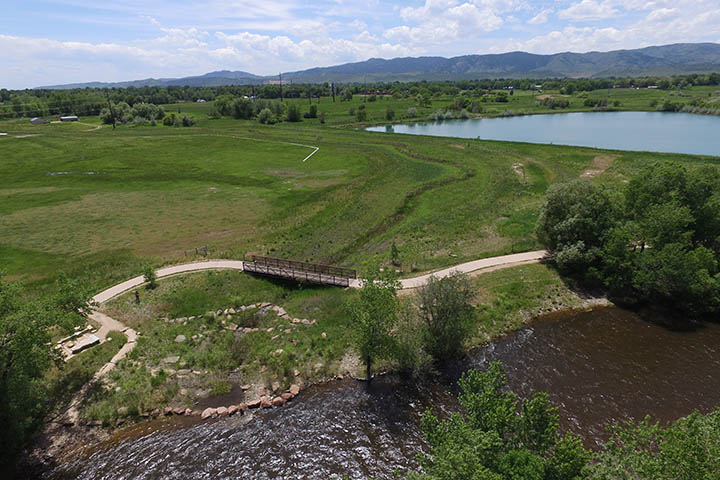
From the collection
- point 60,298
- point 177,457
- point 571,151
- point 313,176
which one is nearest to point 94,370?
point 60,298

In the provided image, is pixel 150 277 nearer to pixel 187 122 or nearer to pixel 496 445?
pixel 496 445

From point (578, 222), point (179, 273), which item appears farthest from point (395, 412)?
point (179, 273)

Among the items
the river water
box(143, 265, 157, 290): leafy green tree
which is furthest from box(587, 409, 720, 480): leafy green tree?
box(143, 265, 157, 290): leafy green tree

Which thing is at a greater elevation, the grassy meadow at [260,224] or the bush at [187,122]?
the bush at [187,122]

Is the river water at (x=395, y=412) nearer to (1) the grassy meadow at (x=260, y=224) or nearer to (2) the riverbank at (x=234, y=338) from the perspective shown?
(2) the riverbank at (x=234, y=338)

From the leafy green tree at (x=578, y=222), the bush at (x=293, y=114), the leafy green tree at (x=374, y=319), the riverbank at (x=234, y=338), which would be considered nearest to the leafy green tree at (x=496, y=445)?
the leafy green tree at (x=374, y=319)

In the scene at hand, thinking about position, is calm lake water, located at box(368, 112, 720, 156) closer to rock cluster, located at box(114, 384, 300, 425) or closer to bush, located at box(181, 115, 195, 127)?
bush, located at box(181, 115, 195, 127)

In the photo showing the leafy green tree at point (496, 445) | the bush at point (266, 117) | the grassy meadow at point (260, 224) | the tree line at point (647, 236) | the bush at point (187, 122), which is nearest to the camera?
the leafy green tree at point (496, 445)
